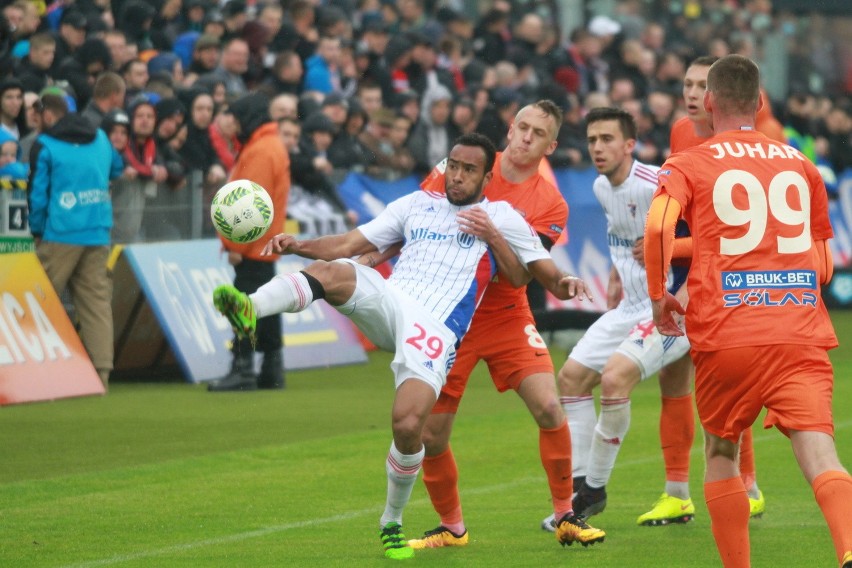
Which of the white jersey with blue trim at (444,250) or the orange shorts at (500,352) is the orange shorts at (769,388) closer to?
the white jersey with blue trim at (444,250)

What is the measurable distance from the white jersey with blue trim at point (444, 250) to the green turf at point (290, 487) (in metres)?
1.25

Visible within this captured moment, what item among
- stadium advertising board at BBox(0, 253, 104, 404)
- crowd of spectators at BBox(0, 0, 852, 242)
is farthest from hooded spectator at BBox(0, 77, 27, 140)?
stadium advertising board at BBox(0, 253, 104, 404)

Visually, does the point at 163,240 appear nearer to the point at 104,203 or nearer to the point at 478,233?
the point at 104,203

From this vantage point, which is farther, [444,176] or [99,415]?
[99,415]

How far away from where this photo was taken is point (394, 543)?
7352 mm

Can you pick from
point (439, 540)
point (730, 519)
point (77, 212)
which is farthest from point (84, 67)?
point (730, 519)

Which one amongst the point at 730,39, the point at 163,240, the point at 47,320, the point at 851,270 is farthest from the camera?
the point at 730,39

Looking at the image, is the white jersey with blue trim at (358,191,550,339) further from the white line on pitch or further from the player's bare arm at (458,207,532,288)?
the white line on pitch

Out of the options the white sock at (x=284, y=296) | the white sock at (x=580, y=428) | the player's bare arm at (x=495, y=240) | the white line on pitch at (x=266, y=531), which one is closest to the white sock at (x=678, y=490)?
the white sock at (x=580, y=428)

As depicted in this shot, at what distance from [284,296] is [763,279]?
2154 mm

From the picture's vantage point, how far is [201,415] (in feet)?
40.7

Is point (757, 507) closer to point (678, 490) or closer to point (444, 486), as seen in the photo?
point (678, 490)

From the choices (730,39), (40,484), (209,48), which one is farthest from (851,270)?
(40,484)

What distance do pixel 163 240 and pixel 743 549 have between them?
9.73 metres
